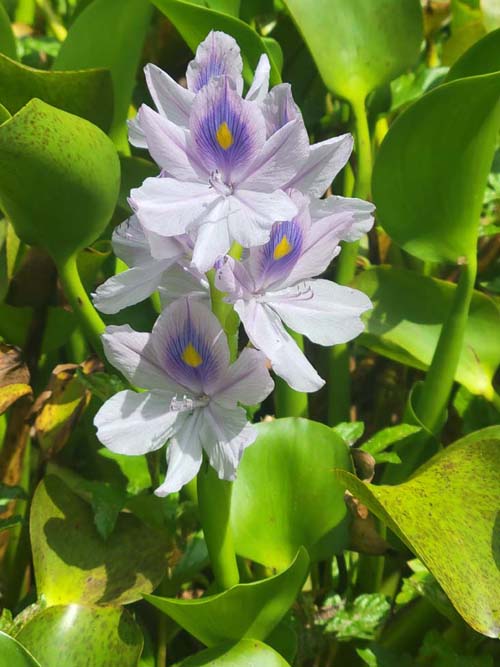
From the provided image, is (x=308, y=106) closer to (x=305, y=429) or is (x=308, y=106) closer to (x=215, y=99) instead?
(x=305, y=429)

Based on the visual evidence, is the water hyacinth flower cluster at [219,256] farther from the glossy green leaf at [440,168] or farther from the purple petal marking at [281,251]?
the glossy green leaf at [440,168]

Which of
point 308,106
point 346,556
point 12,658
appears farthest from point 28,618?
point 308,106

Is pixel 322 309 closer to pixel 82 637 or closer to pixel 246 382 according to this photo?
pixel 246 382

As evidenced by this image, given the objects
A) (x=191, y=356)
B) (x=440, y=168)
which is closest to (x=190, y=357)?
(x=191, y=356)

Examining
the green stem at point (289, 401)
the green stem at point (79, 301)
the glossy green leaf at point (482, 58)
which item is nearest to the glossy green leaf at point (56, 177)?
the green stem at point (79, 301)

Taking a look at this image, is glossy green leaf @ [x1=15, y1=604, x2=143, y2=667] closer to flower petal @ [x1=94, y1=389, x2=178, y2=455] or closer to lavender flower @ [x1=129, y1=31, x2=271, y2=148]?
flower petal @ [x1=94, y1=389, x2=178, y2=455]

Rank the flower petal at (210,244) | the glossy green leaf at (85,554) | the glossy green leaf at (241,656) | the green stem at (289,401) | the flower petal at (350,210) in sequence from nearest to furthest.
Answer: the flower petal at (210,244)
the flower petal at (350,210)
the glossy green leaf at (241,656)
the glossy green leaf at (85,554)
the green stem at (289,401)

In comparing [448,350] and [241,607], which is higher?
[448,350]
